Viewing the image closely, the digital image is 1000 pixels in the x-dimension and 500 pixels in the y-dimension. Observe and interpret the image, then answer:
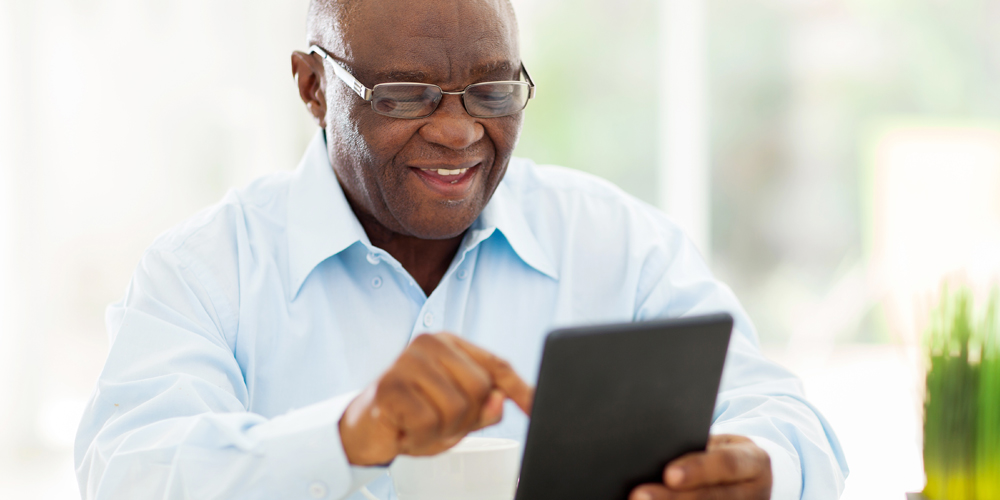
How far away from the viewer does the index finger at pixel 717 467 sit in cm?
83

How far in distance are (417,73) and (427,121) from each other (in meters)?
0.08

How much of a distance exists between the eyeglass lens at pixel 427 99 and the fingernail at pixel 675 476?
0.74 meters

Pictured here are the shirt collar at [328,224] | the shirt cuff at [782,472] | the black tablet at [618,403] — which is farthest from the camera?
the shirt collar at [328,224]

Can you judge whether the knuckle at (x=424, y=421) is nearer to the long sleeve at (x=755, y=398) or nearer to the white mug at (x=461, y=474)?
the white mug at (x=461, y=474)

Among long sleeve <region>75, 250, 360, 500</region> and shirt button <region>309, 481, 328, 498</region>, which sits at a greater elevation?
long sleeve <region>75, 250, 360, 500</region>

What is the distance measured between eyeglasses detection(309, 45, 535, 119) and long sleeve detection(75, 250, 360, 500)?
41 centimetres

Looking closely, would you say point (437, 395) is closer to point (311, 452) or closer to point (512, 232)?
point (311, 452)

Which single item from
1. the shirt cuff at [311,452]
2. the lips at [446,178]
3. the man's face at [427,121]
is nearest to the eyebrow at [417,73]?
the man's face at [427,121]

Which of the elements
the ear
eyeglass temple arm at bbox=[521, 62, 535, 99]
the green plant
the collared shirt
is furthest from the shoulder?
the green plant

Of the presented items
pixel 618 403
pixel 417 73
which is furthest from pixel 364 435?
pixel 417 73

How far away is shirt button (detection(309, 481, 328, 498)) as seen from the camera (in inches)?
36.5

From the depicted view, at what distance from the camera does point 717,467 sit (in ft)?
2.84

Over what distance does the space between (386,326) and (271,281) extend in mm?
217

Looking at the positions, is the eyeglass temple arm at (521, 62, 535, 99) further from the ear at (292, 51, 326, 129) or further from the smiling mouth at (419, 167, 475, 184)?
the ear at (292, 51, 326, 129)
